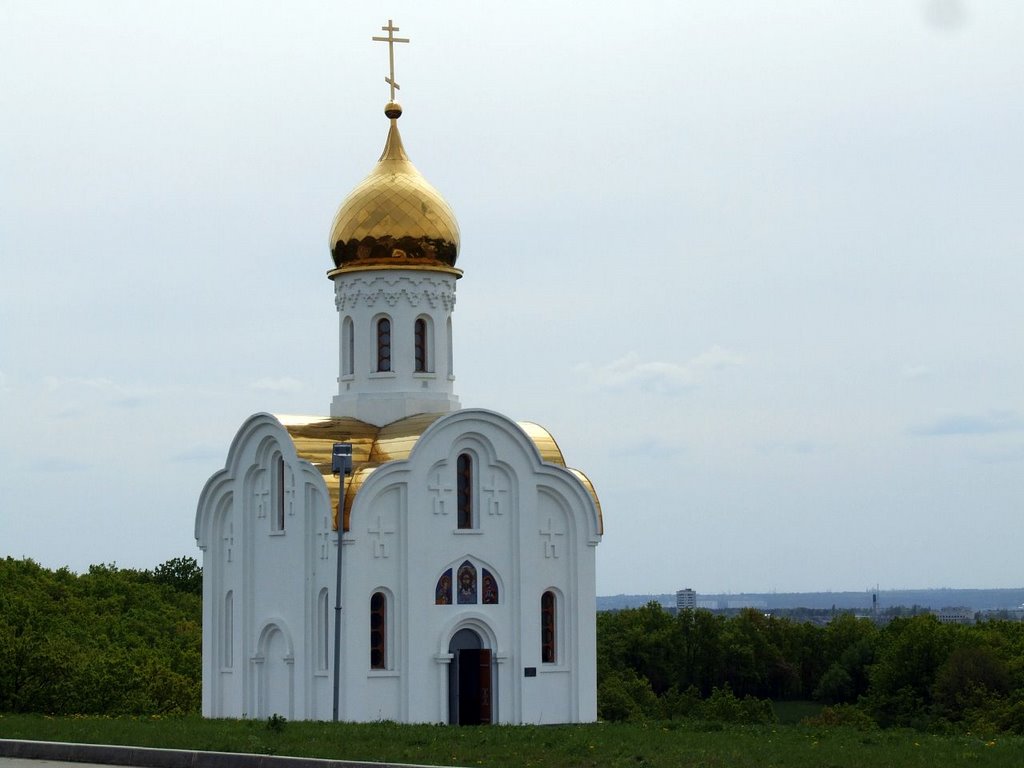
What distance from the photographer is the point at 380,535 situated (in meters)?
25.0

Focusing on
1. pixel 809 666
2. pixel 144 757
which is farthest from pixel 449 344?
pixel 809 666

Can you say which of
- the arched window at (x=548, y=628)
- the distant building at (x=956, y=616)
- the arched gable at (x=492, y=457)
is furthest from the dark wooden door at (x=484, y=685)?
the distant building at (x=956, y=616)

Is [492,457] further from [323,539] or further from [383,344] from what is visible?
[383,344]

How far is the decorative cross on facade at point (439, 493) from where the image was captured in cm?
2538

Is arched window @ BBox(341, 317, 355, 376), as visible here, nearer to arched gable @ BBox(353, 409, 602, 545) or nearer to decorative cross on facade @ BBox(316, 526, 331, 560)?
arched gable @ BBox(353, 409, 602, 545)

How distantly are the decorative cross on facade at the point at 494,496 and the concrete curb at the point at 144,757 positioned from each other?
8.92m

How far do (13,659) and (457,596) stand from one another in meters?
11.1

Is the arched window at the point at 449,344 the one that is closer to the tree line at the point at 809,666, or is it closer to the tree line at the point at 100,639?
the tree line at the point at 100,639

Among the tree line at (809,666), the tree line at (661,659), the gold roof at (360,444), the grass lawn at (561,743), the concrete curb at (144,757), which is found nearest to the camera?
the concrete curb at (144,757)

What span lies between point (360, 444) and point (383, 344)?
7.60 ft

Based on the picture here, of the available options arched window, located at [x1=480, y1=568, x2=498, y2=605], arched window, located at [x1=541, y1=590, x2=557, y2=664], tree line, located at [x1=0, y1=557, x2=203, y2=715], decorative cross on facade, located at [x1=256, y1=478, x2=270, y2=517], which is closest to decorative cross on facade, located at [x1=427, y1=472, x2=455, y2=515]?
arched window, located at [x1=480, y1=568, x2=498, y2=605]

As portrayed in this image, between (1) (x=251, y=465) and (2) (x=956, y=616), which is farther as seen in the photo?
(2) (x=956, y=616)

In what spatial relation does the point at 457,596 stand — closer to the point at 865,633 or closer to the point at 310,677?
the point at 310,677

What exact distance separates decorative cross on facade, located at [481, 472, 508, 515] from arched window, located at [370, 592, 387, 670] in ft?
7.38
